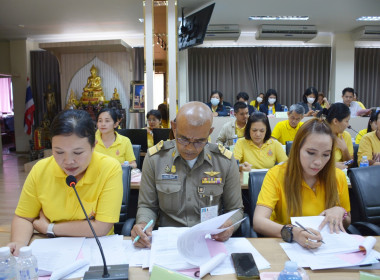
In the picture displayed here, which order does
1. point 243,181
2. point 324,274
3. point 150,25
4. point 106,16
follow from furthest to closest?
point 106,16
point 150,25
point 243,181
point 324,274

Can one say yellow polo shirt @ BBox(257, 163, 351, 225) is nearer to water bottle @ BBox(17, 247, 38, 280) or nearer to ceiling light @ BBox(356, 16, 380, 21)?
water bottle @ BBox(17, 247, 38, 280)

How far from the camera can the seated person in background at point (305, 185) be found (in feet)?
4.86

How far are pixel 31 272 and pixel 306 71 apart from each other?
9.20m

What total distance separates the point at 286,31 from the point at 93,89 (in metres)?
5.01

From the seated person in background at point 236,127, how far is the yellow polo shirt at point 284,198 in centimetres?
Answer: 246

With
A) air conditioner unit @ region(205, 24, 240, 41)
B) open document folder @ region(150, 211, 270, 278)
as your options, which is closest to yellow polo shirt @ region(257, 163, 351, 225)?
open document folder @ region(150, 211, 270, 278)

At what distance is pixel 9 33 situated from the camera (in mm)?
7785

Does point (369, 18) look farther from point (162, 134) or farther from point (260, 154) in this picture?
point (162, 134)

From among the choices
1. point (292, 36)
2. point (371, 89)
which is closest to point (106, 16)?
point (292, 36)

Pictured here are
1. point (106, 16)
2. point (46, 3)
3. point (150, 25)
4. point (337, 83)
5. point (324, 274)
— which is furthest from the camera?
point (337, 83)

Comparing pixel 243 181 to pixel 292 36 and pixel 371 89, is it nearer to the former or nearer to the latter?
pixel 292 36

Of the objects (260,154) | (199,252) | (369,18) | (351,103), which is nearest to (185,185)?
(199,252)

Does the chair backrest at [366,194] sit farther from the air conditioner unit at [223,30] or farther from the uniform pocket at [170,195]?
the air conditioner unit at [223,30]

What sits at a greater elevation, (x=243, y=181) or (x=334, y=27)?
(x=334, y=27)
